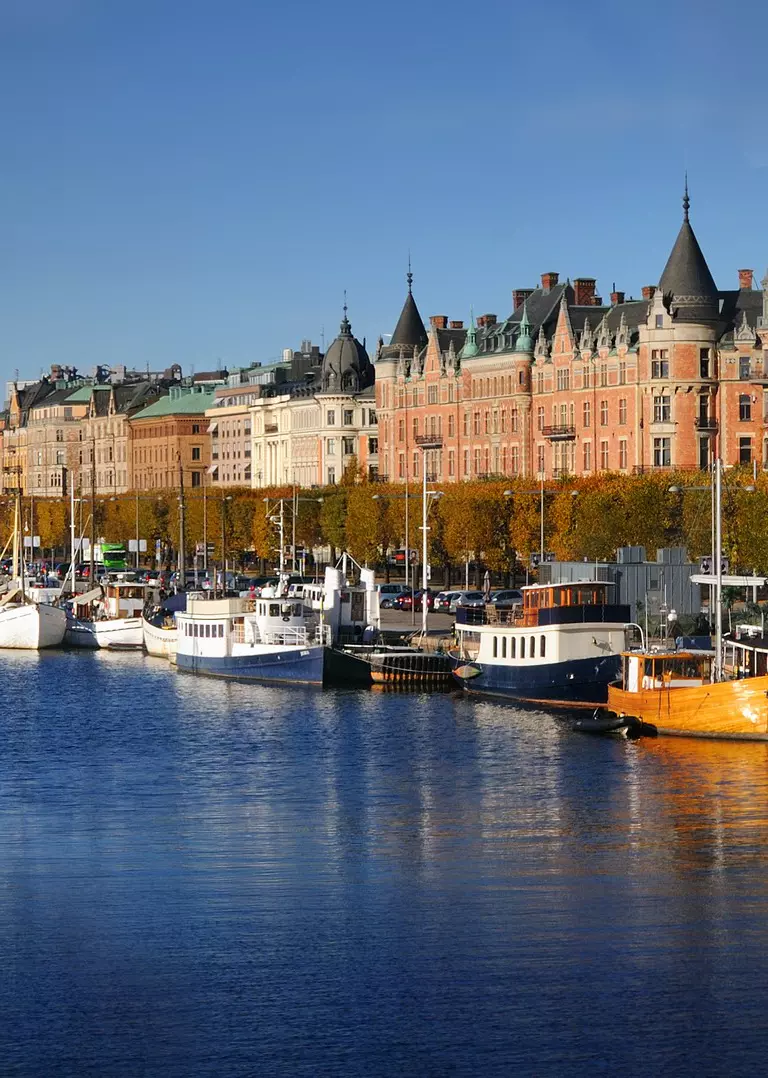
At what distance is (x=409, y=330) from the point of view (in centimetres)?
17875

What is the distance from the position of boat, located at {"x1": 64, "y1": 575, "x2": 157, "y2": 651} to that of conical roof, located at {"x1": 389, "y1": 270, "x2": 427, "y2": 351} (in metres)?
61.4

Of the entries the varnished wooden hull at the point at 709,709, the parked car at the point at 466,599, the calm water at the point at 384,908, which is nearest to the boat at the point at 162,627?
the parked car at the point at 466,599

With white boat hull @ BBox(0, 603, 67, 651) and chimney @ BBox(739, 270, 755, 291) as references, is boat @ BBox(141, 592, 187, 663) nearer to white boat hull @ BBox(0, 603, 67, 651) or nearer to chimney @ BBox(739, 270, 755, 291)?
white boat hull @ BBox(0, 603, 67, 651)

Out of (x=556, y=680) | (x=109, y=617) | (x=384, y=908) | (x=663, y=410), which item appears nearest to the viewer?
(x=384, y=908)

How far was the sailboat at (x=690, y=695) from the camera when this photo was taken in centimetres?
6334

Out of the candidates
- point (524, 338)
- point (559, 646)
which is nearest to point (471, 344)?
point (524, 338)

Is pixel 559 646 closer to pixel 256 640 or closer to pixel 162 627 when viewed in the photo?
pixel 256 640

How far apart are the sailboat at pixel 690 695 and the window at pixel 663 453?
67.0m

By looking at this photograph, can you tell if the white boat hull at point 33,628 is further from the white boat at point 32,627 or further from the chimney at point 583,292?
the chimney at point 583,292

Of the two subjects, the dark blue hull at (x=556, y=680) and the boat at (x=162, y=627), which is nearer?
the dark blue hull at (x=556, y=680)

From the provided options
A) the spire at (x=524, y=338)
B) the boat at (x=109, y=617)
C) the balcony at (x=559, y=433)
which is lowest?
the boat at (x=109, y=617)

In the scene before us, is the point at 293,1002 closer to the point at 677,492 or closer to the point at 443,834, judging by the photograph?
the point at 443,834

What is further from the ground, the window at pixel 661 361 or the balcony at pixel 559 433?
the window at pixel 661 361

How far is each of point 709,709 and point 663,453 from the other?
250 ft
